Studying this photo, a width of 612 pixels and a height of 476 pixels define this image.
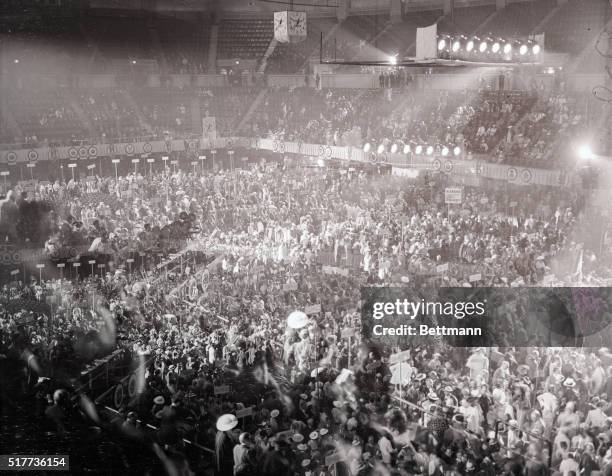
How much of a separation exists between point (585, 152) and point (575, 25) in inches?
341

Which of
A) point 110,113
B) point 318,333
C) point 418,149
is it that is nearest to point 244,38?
point 110,113

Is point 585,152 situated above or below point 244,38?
below

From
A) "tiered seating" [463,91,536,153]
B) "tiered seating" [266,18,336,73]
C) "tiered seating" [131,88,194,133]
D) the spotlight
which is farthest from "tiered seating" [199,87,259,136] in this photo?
the spotlight

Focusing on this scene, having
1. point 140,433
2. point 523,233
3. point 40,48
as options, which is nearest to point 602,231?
point 523,233

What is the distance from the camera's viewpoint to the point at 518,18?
2900cm

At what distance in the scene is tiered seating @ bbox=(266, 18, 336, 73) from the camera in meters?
35.9

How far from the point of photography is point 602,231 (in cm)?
1606

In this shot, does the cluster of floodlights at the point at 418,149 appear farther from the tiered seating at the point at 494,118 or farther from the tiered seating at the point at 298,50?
the tiered seating at the point at 298,50

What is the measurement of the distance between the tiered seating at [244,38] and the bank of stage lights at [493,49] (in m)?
19.2

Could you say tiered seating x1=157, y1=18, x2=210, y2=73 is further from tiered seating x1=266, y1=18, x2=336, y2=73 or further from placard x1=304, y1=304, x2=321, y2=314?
placard x1=304, y1=304, x2=321, y2=314

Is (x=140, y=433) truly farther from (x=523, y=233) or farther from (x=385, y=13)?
(x=385, y=13)

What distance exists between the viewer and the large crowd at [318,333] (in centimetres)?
919

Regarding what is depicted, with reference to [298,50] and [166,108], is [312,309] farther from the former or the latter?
[298,50]

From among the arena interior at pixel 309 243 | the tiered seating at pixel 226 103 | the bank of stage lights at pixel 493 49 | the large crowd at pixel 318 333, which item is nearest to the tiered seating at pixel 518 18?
the arena interior at pixel 309 243
